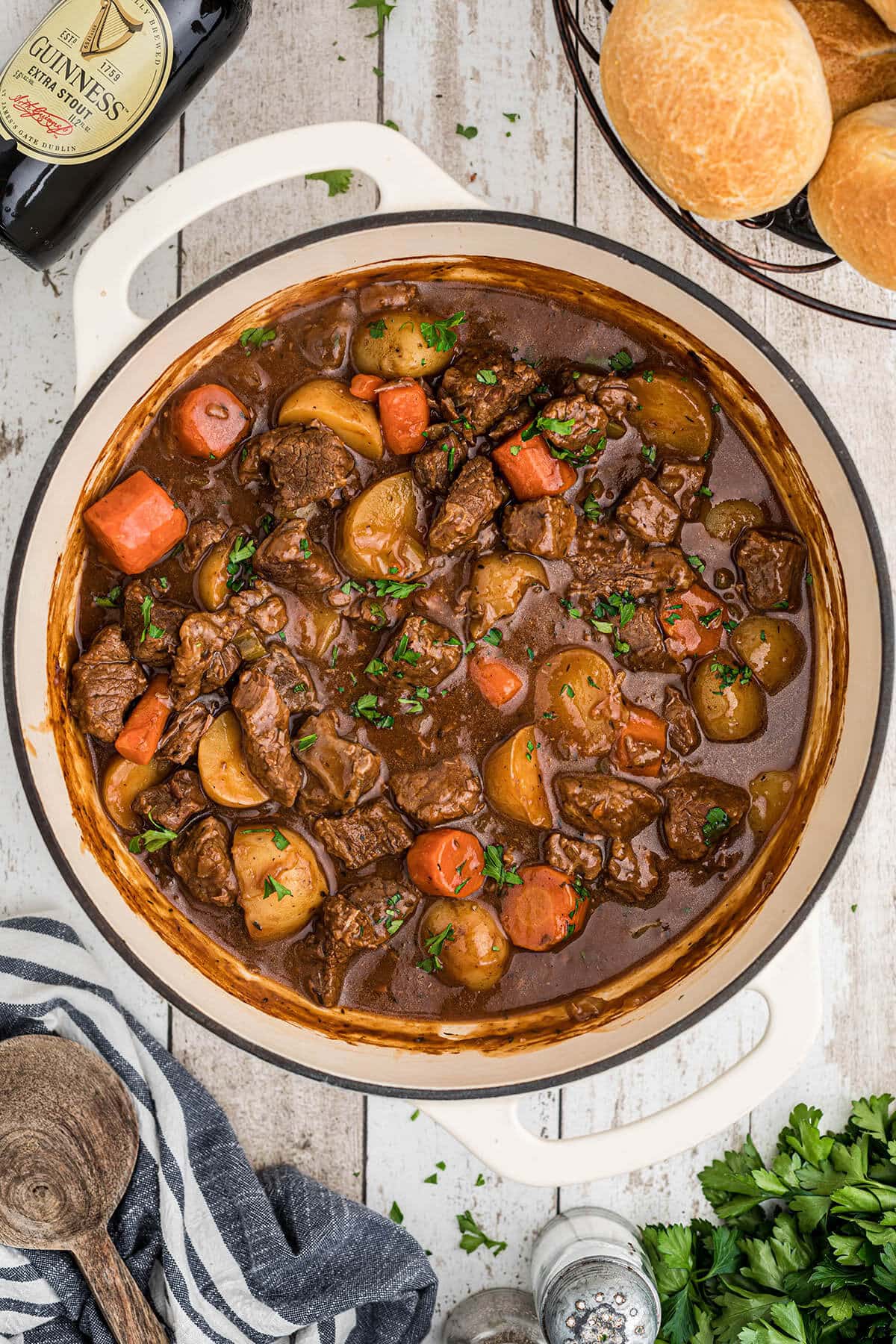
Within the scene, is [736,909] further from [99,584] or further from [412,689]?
[99,584]

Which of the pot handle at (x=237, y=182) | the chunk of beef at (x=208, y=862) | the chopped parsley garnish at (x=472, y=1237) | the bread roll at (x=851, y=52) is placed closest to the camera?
the bread roll at (x=851, y=52)

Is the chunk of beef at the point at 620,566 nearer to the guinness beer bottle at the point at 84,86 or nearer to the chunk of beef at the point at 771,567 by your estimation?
the chunk of beef at the point at 771,567

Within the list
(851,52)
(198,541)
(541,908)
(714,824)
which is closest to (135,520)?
(198,541)

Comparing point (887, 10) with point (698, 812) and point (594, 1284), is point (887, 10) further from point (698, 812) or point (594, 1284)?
point (594, 1284)

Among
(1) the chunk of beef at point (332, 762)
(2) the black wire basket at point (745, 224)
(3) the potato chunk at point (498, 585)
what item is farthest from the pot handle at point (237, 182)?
(1) the chunk of beef at point (332, 762)

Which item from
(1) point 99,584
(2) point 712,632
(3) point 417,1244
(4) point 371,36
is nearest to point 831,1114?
(3) point 417,1244
